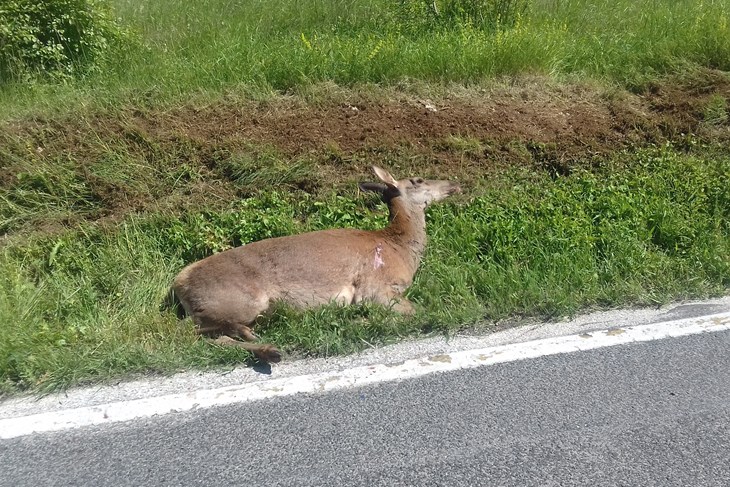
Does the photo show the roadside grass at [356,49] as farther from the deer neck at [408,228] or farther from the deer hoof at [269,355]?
the deer hoof at [269,355]

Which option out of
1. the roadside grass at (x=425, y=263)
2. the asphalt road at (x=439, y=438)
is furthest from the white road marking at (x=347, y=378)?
the roadside grass at (x=425, y=263)

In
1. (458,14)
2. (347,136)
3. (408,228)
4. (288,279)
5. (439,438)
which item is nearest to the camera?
(439,438)

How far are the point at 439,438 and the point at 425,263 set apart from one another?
2184mm

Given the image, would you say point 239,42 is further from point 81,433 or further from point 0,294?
point 81,433

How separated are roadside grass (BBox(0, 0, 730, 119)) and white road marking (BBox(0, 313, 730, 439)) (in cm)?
388

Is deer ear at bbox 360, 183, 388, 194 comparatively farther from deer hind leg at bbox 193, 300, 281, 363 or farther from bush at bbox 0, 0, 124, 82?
bush at bbox 0, 0, 124, 82

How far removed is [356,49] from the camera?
7.68 meters

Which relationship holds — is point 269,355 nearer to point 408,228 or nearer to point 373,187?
point 408,228

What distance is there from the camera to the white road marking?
3.54 m

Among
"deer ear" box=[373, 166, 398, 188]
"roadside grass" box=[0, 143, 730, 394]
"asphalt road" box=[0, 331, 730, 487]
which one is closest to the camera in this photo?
"asphalt road" box=[0, 331, 730, 487]

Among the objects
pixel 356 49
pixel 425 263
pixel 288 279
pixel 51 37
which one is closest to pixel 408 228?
pixel 425 263

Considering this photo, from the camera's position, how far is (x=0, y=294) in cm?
457

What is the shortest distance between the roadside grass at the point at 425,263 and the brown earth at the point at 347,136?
0.27 m

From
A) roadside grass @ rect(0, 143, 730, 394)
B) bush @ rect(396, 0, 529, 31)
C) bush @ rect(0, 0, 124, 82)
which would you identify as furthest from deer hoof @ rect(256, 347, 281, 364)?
bush @ rect(396, 0, 529, 31)
